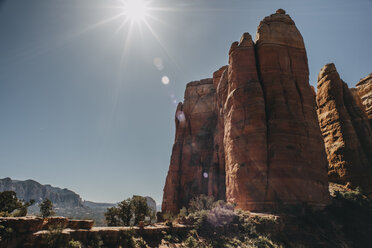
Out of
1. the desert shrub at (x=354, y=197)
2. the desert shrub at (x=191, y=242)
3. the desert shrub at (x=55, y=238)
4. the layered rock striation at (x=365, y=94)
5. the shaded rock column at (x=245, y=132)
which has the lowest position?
the desert shrub at (x=191, y=242)

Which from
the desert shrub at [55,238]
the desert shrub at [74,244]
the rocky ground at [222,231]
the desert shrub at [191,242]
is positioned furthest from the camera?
the desert shrub at [191,242]

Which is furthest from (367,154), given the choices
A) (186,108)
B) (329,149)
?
(186,108)

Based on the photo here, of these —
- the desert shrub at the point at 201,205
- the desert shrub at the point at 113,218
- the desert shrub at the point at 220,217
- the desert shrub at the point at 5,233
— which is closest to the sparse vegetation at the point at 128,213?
the desert shrub at the point at 113,218

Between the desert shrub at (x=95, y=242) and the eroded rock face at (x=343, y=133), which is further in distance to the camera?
the eroded rock face at (x=343, y=133)

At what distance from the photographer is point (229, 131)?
3036 cm

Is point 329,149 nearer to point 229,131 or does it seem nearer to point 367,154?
point 367,154

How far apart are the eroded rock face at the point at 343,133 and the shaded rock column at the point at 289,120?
1126cm

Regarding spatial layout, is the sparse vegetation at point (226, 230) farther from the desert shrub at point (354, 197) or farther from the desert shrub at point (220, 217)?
the desert shrub at point (354, 197)

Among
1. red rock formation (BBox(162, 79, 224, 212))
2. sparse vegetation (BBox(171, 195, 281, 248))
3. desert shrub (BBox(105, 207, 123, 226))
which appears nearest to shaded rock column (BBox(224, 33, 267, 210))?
sparse vegetation (BBox(171, 195, 281, 248))

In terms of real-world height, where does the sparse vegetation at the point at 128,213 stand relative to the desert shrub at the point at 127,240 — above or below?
above

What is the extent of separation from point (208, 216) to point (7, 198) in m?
31.2

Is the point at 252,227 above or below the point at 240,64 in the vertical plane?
below

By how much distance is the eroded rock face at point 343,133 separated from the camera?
113ft

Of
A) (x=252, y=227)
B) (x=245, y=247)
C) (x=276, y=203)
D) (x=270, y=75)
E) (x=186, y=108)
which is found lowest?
(x=245, y=247)
